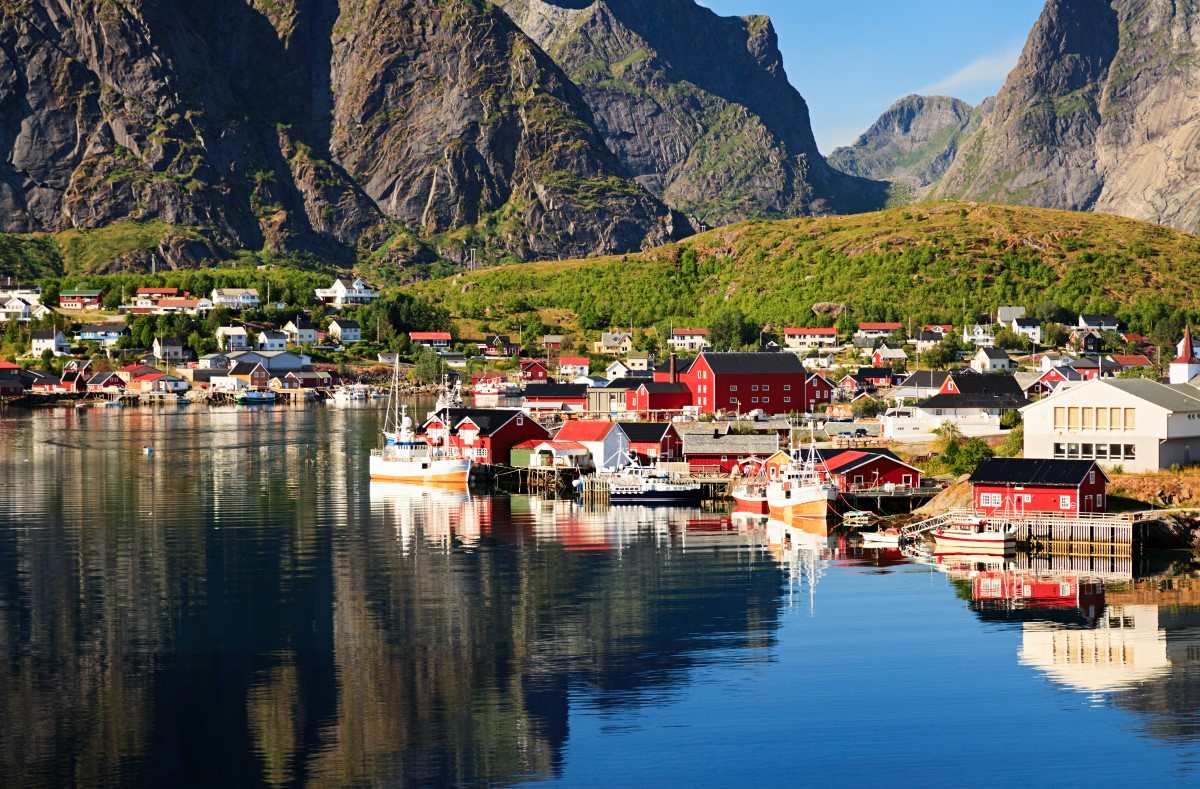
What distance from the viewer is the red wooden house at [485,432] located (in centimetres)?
9531

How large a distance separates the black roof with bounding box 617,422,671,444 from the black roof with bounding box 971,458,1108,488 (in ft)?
96.9

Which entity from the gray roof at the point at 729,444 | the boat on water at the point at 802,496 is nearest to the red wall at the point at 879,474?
the boat on water at the point at 802,496

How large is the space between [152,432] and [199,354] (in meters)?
72.1

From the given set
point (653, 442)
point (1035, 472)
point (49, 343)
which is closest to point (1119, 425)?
point (1035, 472)

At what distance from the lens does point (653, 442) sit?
303 ft

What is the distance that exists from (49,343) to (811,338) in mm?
91990

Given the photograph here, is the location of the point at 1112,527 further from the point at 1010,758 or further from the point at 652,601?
the point at 1010,758

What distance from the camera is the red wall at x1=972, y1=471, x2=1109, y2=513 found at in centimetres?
6225

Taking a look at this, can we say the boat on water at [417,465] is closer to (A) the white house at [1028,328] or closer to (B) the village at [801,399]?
(B) the village at [801,399]

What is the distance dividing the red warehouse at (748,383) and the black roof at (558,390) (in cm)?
1413

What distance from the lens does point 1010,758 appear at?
35.8 meters

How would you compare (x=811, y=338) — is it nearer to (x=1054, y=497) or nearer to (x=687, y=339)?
(x=687, y=339)

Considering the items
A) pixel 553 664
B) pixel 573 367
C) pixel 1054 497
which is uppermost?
pixel 573 367

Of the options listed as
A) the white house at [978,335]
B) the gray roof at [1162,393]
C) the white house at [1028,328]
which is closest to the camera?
the gray roof at [1162,393]
